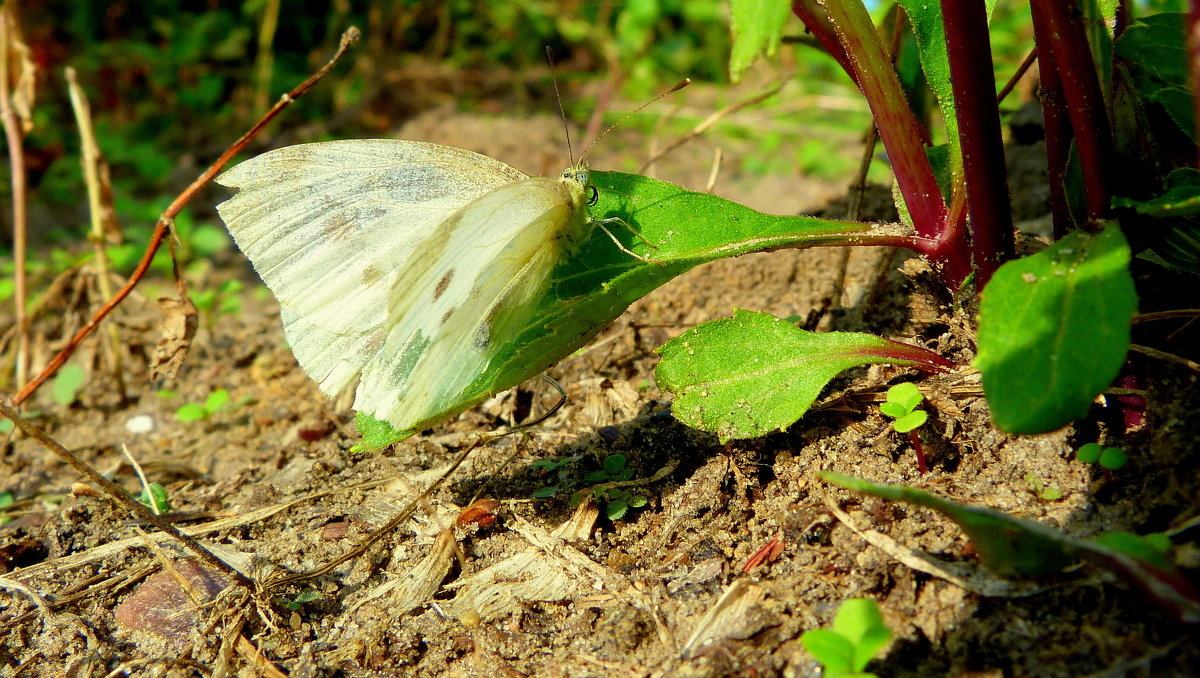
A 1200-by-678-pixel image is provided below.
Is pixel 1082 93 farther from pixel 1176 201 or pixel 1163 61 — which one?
pixel 1163 61

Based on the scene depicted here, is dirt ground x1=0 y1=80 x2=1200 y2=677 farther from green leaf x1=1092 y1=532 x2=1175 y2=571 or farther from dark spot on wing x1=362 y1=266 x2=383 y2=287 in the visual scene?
dark spot on wing x1=362 y1=266 x2=383 y2=287

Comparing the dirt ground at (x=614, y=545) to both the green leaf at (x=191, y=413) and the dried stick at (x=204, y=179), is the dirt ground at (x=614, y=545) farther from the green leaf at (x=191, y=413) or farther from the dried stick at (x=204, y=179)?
the dried stick at (x=204, y=179)

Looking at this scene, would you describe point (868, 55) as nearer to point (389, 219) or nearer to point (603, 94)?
point (389, 219)

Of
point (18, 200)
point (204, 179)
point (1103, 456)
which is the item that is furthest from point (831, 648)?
point (18, 200)

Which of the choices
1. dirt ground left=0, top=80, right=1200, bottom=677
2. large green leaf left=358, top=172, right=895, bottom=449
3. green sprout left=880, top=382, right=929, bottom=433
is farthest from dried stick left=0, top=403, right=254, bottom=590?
green sprout left=880, top=382, right=929, bottom=433

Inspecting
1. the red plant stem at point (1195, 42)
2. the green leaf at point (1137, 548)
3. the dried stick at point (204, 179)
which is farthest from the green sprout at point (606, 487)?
the red plant stem at point (1195, 42)

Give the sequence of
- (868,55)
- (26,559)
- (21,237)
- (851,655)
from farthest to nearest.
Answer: (21,237) < (26,559) < (868,55) < (851,655)

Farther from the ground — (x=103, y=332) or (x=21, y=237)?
(x=21, y=237)

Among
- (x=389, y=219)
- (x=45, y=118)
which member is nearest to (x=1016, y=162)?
(x=389, y=219)

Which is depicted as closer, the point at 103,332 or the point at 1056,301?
the point at 1056,301
